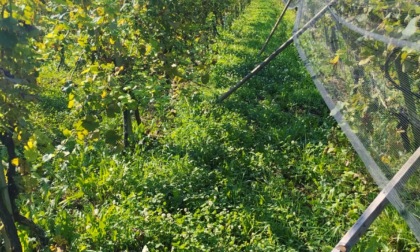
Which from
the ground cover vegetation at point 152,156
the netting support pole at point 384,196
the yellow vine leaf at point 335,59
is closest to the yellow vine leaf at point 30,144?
the ground cover vegetation at point 152,156

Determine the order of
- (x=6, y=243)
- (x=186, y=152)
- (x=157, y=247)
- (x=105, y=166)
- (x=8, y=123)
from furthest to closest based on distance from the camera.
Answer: (x=186, y=152) → (x=105, y=166) → (x=157, y=247) → (x=6, y=243) → (x=8, y=123)

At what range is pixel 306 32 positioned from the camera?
430cm

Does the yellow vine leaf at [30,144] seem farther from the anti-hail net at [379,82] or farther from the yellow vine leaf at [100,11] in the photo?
the anti-hail net at [379,82]

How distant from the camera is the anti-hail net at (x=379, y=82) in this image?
220 cm

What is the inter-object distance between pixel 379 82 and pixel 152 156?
2119 millimetres

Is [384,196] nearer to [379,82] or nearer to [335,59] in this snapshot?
[379,82]

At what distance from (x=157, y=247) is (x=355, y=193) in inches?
61.4

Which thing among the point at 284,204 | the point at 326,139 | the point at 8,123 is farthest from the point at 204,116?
the point at 8,123

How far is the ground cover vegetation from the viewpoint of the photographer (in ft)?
7.82

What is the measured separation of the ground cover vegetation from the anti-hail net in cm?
62

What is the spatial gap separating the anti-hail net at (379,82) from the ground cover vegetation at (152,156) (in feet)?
2.05

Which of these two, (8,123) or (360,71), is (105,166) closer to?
(8,123)

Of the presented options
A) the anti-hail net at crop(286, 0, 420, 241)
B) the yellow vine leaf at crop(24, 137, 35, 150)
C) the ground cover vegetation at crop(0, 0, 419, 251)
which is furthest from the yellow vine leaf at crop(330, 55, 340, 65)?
the yellow vine leaf at crop(24, 137, 35, 150)

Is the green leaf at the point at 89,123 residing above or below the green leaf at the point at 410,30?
below
